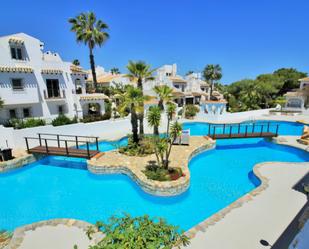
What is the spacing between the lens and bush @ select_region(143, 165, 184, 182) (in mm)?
11336

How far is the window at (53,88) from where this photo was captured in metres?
22.7

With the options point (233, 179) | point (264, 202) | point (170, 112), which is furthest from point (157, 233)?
point (170, 112)

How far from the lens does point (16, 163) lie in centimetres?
1441

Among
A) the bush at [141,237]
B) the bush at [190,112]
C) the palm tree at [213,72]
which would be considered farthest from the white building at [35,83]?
the palm tree at [213,72]

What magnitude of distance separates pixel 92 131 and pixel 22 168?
28.0 ft

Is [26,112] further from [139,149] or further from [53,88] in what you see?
[139,149]

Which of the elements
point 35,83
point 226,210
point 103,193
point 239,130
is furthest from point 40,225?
point 239,130

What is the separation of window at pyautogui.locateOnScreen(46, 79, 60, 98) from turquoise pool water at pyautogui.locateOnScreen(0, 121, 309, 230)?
10.2 meters

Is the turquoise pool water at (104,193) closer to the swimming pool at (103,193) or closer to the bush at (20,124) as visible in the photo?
the swimming pool at (103,193)

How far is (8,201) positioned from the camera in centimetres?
1064

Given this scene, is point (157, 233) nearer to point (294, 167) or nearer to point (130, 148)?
point (130, 148)

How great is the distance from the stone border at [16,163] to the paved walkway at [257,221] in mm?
14724

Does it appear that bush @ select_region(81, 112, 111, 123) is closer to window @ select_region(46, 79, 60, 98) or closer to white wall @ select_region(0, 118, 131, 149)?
white wall @ select_region(0, 118, 131, 149)

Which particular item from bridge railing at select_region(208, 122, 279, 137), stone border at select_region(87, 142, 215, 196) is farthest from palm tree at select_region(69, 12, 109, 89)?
stone border at select_region(87, 142, 215, 196)
